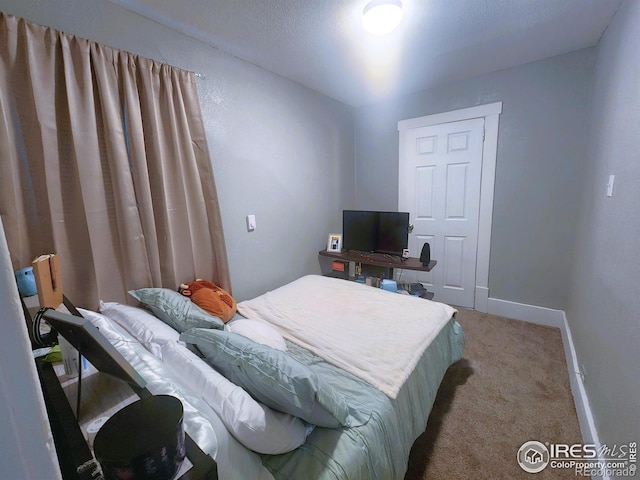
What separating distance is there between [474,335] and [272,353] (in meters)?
2.32

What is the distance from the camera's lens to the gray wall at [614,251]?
112 cm

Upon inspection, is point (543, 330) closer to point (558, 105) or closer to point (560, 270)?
point (560, 270)

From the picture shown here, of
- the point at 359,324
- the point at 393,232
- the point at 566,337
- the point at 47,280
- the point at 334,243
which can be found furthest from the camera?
the point at 334,243

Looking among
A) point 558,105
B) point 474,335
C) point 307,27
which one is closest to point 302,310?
point 474,335

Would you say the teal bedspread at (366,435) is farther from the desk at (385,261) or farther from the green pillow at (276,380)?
the desk at (385,261)

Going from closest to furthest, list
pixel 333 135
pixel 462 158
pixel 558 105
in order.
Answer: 1. pixel 558 105
2. pixel 462 158
3. pixel 333 135

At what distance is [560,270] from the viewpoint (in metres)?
2.65

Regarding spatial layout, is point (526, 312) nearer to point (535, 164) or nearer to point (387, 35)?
point (535, 164)

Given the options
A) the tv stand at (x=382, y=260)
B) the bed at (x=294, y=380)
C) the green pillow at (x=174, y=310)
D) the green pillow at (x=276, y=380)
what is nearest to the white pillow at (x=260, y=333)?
the bed at (x=294, y=380)

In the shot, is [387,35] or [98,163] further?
[387,35]

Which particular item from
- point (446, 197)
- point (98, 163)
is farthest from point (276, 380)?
point (446, 197)

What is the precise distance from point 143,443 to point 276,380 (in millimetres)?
395

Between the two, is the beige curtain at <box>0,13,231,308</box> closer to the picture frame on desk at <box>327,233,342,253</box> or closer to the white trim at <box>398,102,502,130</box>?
the picture frame on desk at <box>327,233,342,253</box>

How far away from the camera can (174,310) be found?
1.48m
